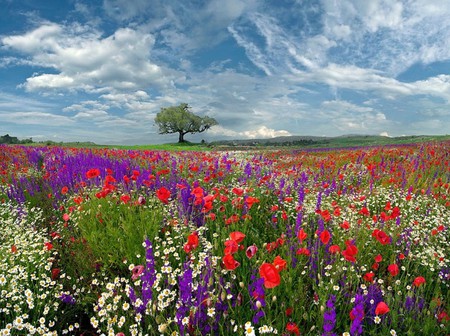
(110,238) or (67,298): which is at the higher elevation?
(110,238)

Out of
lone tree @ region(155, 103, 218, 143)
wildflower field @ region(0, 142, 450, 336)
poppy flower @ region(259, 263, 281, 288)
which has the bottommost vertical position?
wildflower field @ region(0, 142, 450, 336)

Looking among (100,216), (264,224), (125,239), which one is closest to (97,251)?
(125,239)

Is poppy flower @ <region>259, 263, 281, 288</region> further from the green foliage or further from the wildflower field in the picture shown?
the green foliage

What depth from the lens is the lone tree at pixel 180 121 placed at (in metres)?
68.8

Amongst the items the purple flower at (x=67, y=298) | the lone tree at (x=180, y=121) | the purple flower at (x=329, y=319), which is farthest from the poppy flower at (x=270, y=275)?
the lone tree at (x=180, y=121)

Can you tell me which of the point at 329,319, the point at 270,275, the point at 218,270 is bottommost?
the point at 329,319

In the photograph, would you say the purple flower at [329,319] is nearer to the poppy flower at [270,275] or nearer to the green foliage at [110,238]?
A: the poppy flower at [270,275]

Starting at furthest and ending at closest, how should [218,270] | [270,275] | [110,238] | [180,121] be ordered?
1. [180,121]
2. [110,238]
3. [218,270]
4. [270,275]

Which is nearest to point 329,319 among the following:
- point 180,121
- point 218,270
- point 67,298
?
point 218,270

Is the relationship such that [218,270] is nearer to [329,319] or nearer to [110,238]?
[329,319]

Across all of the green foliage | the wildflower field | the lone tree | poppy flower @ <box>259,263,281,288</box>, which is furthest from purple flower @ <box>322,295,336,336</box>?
the lone tree

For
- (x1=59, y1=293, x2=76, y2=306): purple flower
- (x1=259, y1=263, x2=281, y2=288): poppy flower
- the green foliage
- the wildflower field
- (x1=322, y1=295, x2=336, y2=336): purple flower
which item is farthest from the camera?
the green foliage

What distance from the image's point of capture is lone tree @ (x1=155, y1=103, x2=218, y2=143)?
6875cm

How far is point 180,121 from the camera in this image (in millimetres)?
68250
